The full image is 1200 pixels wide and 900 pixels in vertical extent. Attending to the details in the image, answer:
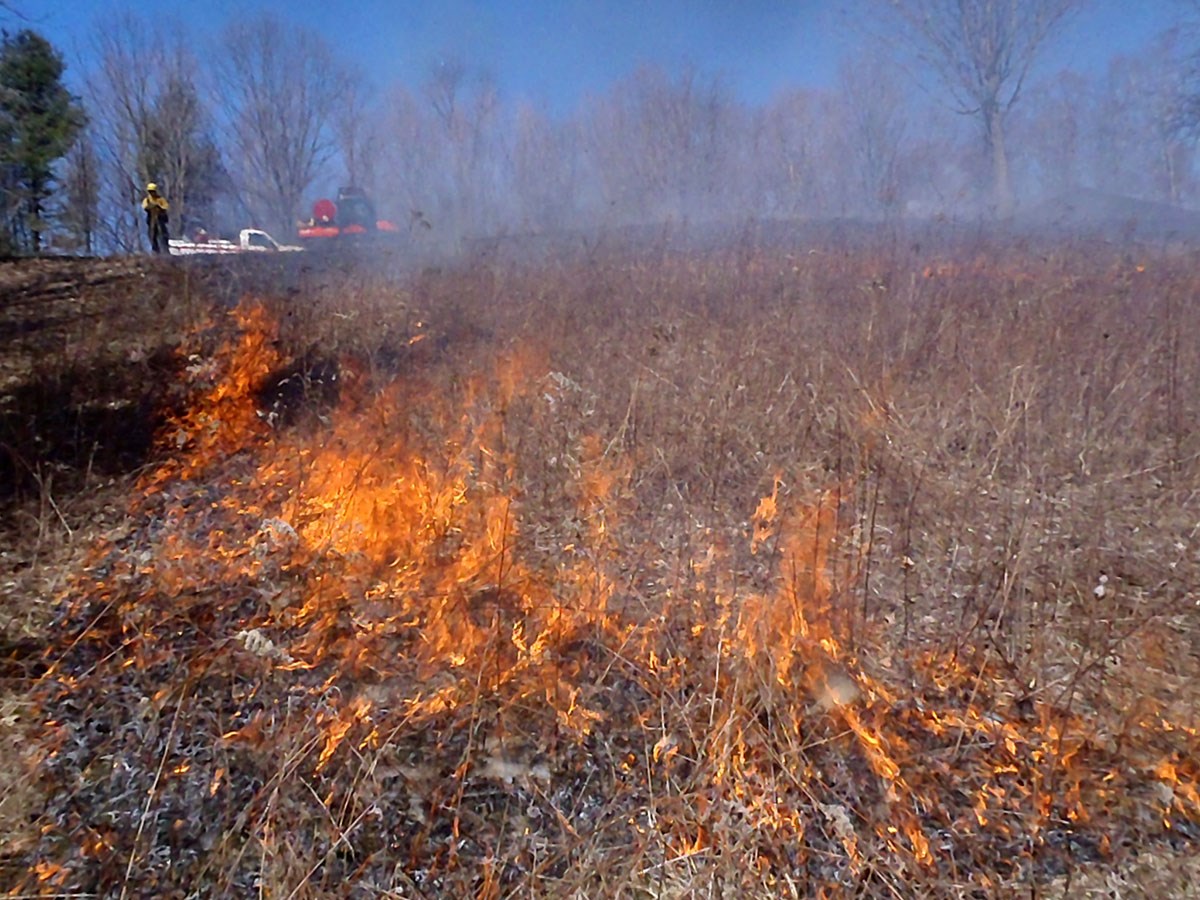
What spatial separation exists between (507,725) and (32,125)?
23284 mm

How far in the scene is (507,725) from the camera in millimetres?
2824

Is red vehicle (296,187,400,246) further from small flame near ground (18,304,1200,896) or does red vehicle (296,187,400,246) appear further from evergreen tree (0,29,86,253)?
small flame near ground (18,304,1200,896)

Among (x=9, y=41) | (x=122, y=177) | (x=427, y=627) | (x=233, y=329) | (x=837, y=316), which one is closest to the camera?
(x=427, y=627)

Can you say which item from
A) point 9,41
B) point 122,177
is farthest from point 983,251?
point 122,177

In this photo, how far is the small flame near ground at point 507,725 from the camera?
2.35 meters

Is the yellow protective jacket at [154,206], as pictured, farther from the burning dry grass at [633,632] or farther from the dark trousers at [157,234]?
the burning dry grass at [633,632]

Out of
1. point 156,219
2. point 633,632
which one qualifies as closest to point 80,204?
point 156,219

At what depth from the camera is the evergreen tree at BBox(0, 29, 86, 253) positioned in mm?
17764

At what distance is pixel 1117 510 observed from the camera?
4.07m

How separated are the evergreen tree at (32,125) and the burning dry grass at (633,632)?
17.4 metres

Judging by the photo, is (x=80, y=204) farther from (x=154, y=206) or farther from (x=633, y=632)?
(x=633, y=632)

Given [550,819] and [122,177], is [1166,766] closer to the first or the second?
[550,819]

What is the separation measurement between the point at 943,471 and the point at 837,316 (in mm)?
2896

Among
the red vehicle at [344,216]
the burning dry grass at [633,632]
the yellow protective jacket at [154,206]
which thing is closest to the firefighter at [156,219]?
the yellow protective jacket at [154,206]
